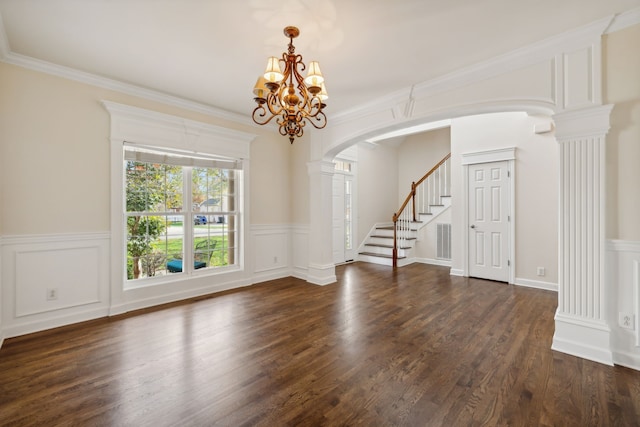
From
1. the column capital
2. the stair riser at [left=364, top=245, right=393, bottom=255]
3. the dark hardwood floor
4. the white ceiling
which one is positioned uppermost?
the white ceiling

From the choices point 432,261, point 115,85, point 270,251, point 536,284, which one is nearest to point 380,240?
point 432,261

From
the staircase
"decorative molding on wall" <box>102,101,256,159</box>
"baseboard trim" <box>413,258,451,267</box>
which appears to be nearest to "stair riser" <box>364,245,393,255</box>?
the staircase

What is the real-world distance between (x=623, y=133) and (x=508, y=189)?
269 centimetres

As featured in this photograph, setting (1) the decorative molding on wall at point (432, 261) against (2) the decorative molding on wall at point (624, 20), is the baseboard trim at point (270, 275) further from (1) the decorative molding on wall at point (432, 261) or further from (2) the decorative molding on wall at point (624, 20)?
(2) the decorative molding on wall at point (624, 20)

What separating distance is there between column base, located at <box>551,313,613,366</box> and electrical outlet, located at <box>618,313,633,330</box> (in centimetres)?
12

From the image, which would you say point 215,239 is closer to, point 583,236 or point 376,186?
point 583,236

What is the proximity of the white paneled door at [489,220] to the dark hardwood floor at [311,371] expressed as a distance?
1397mm

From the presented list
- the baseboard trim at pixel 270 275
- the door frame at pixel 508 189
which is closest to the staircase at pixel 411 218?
the door frame at pixel 508 189

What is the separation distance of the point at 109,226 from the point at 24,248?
2.48ft

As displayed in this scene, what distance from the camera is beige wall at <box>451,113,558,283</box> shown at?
4.54 m

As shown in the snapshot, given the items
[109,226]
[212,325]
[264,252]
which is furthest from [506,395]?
[109,226]

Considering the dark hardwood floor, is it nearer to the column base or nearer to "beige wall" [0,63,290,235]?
the column base

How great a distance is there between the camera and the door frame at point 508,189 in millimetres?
4863

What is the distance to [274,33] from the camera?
2.51m
